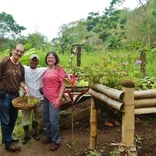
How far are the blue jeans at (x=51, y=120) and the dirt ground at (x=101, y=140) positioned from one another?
6.7 inches

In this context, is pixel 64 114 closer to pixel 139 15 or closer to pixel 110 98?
pixel 110 98

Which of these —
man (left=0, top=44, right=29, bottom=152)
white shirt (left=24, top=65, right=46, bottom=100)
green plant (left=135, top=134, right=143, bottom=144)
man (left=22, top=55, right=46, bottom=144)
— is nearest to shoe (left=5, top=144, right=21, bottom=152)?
man (left=0, top=44, right=29, bottom=152)

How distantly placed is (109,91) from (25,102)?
1506 millimetres

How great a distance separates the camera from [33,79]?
4.21m

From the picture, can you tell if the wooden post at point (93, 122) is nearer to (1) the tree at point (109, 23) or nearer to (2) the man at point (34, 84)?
(2) the man at point (34, 84)

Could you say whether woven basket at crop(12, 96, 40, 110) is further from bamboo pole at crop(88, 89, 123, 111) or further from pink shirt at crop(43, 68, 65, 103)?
bamboo pole at crop(88, 89, 123, 111)

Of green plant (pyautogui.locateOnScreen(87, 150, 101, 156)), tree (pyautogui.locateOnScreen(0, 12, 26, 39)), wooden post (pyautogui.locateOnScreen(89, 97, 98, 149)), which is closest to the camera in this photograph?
green plant (pyautogui.locateOnScreen(87, 150, 101, 156))

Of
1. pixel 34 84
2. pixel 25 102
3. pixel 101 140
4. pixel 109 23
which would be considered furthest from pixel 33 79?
pixel 109 23

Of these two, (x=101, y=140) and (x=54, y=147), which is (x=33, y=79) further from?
(x=101, y=140)

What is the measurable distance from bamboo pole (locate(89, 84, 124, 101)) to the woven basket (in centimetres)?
93

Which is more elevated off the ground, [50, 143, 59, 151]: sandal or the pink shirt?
the pink shirt

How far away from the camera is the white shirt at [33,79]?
419 centimetres

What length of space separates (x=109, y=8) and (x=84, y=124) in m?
36.5

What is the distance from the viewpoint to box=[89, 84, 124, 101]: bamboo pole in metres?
2.71
